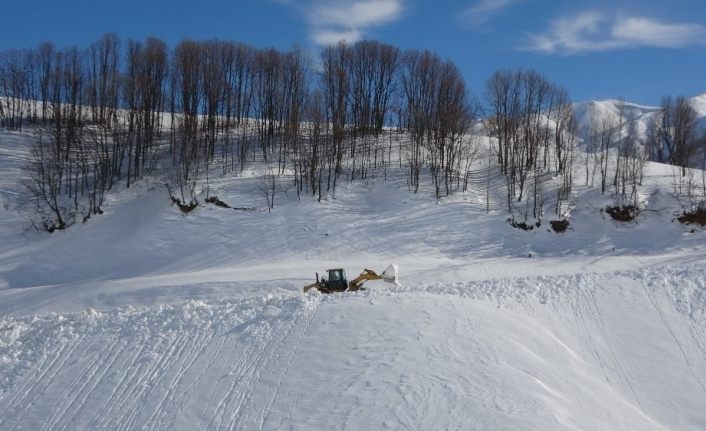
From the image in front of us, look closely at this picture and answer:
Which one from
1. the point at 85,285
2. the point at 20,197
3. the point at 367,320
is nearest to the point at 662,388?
the point at 367,320

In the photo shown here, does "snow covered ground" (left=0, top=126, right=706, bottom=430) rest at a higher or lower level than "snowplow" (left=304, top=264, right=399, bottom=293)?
lower

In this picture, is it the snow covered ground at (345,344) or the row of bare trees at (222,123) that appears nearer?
the snow covered ground at (345,344)

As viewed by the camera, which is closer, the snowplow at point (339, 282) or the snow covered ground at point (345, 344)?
the snow covered ground at point (345, 344)

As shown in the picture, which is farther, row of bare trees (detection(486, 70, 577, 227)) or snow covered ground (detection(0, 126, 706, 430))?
row of bare trees (detection(486, 70, 577, 227))

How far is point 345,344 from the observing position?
13.2 metres

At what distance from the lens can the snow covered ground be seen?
11.0 metres

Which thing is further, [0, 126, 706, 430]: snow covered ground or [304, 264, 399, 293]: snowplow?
[304, 264, 399, 293]: snowplow

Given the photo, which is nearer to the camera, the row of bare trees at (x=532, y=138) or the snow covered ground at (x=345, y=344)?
the snow covered ground at (x=345, y=344)

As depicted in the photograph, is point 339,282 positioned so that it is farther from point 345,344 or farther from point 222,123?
point 222,123

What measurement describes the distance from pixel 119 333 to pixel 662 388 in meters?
14.4

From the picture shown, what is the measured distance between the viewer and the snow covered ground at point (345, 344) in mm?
10977

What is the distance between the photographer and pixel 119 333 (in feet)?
→ 46.9

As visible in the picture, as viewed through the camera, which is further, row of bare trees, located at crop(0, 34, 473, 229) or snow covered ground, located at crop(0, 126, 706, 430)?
row of bare trees, located at crop(0, 34, 473, 229)

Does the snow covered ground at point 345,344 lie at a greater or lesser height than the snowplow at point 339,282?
lesser
